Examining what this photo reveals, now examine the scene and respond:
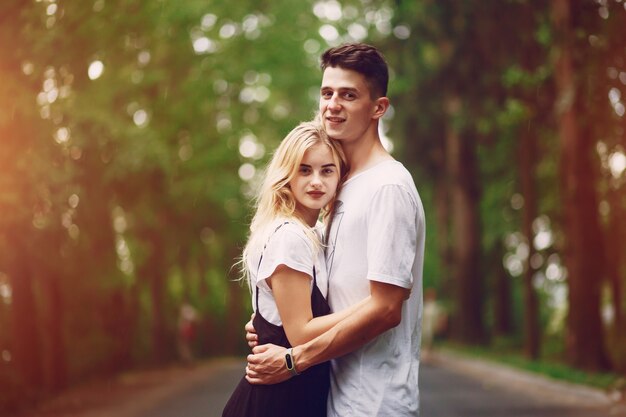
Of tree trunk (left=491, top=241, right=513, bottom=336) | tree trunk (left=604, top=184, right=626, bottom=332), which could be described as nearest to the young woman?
tree trunk (left=604, top=184, right=626, bottom=332)

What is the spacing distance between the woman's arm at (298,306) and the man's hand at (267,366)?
0.32 ft

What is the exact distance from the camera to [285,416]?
12.3 feet

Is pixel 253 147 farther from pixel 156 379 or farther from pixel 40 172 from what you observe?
pixel 40 172

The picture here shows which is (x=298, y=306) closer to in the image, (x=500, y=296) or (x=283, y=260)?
(x=283, y=260)

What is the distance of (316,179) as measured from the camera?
3.82m

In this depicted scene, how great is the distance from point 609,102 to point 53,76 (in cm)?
964

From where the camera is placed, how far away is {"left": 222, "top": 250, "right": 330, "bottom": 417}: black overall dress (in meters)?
3.76

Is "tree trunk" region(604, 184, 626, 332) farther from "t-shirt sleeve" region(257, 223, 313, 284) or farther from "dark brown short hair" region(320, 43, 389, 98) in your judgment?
"t-shirt sleeve" region(257, 223, 313, 284)

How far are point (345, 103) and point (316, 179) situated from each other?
0.28 metres

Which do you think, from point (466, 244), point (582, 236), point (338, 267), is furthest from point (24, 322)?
point (466, 244)

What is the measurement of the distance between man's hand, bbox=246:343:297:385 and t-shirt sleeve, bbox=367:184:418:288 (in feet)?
1.39

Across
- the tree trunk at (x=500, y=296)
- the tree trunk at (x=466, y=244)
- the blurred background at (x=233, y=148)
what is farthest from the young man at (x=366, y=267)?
the tree trunk at (x=500, y=296)

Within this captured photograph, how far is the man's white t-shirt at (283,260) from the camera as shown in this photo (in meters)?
3.65

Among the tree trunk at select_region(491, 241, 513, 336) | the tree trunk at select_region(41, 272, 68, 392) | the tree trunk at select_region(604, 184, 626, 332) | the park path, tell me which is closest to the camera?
the park path
